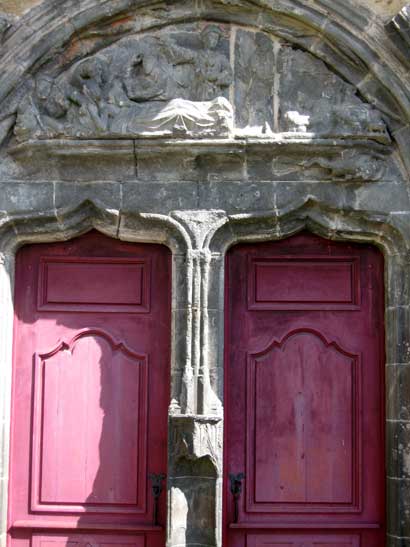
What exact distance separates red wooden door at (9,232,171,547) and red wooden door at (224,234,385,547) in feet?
1.35

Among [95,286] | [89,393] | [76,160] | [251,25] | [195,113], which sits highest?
[251,25]

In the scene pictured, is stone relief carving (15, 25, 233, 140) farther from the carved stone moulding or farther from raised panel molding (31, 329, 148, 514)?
raised panel molding (31, 329, 148, 514)

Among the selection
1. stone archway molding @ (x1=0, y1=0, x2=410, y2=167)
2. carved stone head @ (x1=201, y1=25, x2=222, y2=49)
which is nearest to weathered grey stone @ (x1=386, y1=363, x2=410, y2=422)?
stone archway molding @ (x1=0, y1=0, x2=410, y2=167)

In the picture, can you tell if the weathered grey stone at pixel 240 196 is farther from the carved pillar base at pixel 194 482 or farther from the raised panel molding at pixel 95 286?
the carved pillar base at pixel 194 482

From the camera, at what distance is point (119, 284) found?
16.7 feet

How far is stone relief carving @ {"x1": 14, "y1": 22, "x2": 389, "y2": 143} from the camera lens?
4.84 meters

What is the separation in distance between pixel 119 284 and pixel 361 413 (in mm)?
1444

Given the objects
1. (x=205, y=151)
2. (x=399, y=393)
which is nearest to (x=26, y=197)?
(x=205, y=151)

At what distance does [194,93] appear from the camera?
4.95 metres

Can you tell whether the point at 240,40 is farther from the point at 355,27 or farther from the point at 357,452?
the point at 357,452

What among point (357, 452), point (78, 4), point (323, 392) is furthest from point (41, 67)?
point (357, 452)

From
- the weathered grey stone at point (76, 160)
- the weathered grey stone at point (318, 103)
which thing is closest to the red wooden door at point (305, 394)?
the weathered grey stone at point (318, 103)

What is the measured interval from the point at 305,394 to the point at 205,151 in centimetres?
137

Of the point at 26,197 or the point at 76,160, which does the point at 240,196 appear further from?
the point at 26,197
